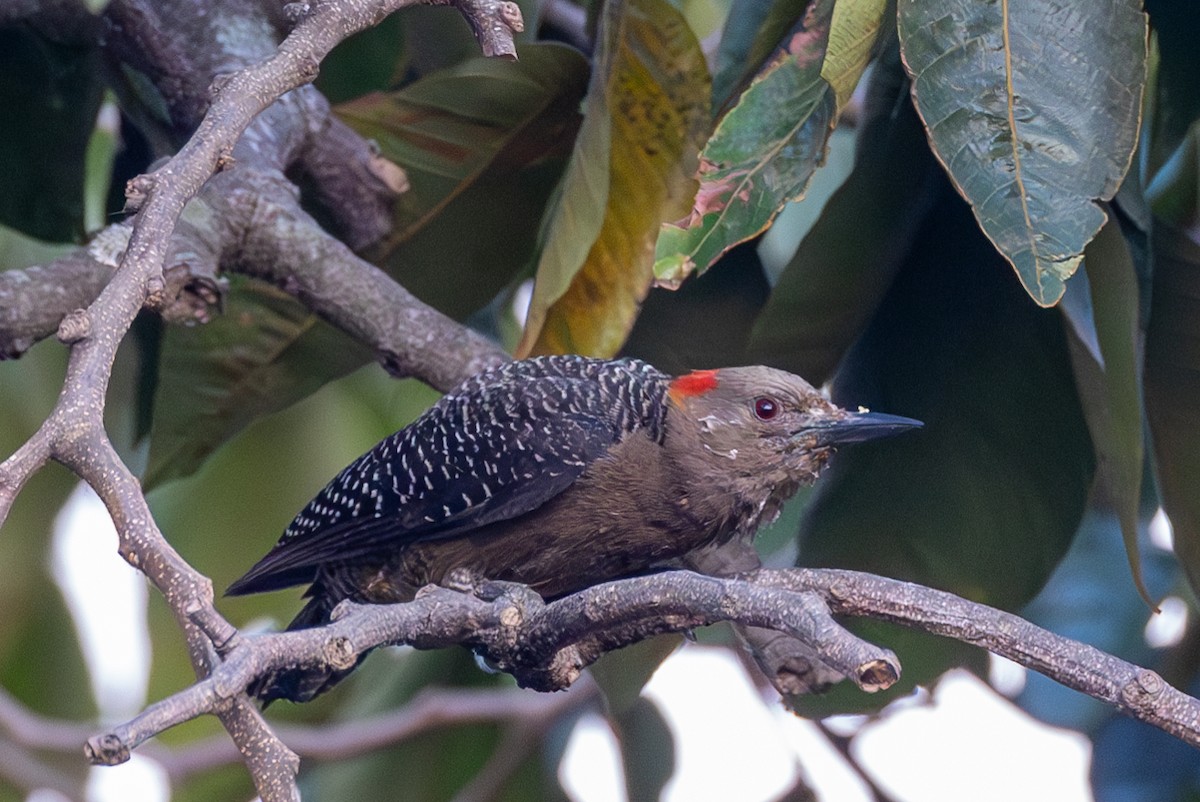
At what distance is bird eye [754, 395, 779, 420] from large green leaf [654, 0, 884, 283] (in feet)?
2.53

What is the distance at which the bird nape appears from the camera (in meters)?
2.86

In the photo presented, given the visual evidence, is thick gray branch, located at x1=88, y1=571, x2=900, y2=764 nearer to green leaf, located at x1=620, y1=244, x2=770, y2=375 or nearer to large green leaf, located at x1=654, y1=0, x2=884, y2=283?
large green leaf, located at x1=654, y1=0, x2=884, y2=283

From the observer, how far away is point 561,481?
285cm

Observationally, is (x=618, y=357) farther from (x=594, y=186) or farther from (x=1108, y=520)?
(x=1108, y=520)

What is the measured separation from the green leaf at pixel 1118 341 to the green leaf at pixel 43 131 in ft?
8.08

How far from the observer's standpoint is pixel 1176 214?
9.89 ft

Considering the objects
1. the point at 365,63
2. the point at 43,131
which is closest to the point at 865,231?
the point at 365,63

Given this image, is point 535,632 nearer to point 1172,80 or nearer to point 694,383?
point 694,383

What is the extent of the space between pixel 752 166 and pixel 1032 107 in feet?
1.39

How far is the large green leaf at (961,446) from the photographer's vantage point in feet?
9.76

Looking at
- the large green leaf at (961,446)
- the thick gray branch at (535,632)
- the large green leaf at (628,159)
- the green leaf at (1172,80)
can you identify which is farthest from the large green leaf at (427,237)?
the green leaf at (1172,80)

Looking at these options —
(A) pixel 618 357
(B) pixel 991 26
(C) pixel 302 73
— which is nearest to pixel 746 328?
(A) pixel 618 357

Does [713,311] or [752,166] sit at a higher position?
[752,166]

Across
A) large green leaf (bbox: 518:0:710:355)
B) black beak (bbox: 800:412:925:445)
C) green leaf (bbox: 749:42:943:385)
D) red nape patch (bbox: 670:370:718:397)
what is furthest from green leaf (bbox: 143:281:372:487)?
black beak (bbox: 800:412:925:445)
